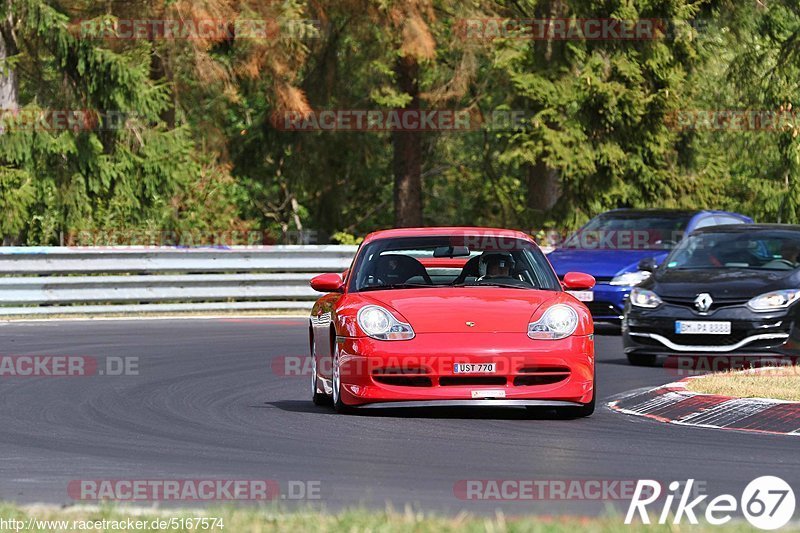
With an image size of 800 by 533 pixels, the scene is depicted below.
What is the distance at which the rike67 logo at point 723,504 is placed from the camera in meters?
7.13

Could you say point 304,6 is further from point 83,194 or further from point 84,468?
point 84,468

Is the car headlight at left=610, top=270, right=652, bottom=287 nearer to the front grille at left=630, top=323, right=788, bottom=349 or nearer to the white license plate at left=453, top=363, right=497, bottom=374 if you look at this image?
the front grille at left=630, top=323, right=788, bottom=349

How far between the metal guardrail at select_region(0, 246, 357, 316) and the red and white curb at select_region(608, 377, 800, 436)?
12934 millimetres

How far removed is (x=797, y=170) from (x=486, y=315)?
34.1 meters

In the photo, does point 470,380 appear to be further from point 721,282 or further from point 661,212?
point 661,212

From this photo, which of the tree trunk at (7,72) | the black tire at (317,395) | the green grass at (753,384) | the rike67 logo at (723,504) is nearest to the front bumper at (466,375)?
the black tire at (317,395)

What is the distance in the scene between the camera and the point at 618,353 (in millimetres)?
18406

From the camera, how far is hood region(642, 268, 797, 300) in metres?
16.5

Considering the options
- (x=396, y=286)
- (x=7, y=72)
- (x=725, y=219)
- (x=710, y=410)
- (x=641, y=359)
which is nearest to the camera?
(x=710, y=410)

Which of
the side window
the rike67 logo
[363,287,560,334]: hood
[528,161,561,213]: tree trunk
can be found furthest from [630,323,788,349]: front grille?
[528,161,561,213]: tree trunk

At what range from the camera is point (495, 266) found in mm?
12617

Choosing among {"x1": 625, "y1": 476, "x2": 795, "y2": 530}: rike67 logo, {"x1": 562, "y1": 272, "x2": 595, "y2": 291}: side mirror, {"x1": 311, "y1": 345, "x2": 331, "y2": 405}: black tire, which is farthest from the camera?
{"x1": 311, "y1": 345, "x2": 331, "y2": 405}: black tire

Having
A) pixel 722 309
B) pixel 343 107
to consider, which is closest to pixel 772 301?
pixel 722 309

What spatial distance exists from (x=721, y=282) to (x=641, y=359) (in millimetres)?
1148
